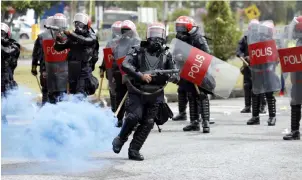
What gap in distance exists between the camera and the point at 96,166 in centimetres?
1030

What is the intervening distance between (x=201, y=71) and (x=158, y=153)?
2.78 metres

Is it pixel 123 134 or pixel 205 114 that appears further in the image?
pixel 205 114

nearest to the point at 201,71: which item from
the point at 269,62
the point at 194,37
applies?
the point at 194,37

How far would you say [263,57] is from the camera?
49.3 feet

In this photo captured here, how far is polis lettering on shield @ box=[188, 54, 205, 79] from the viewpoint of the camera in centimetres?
1395

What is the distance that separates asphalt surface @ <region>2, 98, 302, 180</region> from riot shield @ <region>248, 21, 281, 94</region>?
736 millimetres

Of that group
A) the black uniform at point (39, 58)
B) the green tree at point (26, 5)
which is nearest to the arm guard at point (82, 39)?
the black uniform at point (39, 58)

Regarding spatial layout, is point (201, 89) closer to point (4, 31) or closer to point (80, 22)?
point (80, 22)

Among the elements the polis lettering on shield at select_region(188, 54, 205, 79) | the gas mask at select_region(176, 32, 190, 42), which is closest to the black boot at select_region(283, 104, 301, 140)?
the polis lettering on shield at select_region(188, 54, 205, 79)

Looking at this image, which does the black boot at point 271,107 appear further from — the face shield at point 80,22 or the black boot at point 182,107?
the face shield at point 80,22

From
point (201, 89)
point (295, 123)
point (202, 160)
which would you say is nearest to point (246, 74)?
point (201, 89)

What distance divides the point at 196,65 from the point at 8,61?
3.17 metres

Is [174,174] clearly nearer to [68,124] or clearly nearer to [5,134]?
[68,124]

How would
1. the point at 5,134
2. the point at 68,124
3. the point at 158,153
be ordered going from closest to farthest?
the point at 68,124 < the point at 158,153 < the point at 5,134
